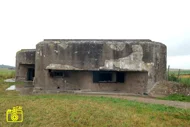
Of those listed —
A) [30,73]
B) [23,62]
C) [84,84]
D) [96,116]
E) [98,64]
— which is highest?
[23,62]

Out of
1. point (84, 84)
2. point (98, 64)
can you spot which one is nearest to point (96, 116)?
point (98, 64)

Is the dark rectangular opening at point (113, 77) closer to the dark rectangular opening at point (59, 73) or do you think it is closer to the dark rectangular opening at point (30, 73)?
the dark rectangular opening at point (59, 73)

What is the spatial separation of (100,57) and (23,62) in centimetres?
665

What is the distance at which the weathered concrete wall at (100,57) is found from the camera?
10812mm

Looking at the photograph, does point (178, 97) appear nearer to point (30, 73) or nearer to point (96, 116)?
point (96, 116)

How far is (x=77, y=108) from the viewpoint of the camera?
22.1ft

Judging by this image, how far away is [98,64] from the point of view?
11.0 m

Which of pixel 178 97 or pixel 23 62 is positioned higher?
pixel 23 62

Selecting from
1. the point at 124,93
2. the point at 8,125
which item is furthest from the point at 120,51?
the point at 8,125

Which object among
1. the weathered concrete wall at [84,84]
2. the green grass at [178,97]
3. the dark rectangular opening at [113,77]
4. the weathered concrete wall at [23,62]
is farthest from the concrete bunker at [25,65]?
the green grass at [178,97]

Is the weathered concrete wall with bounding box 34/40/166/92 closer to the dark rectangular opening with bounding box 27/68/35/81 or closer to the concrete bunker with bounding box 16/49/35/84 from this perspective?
the concrete bunker with bounding box 16/49/35/84

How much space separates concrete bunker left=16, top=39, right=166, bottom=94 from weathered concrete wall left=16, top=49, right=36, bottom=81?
136 inches

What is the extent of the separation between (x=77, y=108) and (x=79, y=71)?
5124 mm

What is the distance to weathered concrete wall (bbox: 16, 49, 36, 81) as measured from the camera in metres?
14.6
